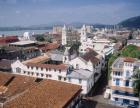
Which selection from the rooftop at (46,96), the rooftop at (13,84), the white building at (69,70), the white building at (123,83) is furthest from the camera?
the white building at (69,70)

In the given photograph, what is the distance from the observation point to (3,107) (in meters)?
25.0

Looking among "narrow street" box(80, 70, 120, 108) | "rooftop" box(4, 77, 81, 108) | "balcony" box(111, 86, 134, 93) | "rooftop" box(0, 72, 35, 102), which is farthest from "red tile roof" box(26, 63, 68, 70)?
"rooftop" box(4, 77, 81, 108)

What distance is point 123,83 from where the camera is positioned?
142ft

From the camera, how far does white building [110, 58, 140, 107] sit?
42156 millimetres

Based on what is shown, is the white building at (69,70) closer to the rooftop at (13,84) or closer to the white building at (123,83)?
the white building at (123,83)

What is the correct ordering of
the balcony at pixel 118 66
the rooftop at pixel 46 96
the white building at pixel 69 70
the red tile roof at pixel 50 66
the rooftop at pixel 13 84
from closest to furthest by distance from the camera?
the rooftop at pixel 46 96, the rooftop at pixel 13 84, the balcony at pixel 118 66, the white building at pixel 69 70, the red tile roof at pixel 50 66

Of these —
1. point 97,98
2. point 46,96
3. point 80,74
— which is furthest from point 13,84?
point 97,98

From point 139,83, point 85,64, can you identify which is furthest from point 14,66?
point 139,83

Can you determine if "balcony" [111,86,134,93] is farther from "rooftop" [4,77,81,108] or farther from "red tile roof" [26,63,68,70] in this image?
"red tile roof" [26,63,68,70]

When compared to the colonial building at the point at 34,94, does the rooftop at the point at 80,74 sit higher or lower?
lower

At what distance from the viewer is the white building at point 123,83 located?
42156 mm

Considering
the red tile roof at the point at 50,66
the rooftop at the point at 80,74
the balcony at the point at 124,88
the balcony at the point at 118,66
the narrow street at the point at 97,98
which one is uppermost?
the balcony at the point at 118,66

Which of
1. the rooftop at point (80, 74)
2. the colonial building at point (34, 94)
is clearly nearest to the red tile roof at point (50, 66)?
the rooftop at point (80, 74)

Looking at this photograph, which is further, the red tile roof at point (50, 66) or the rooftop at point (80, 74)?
the red tile roof at point (50, 66)
